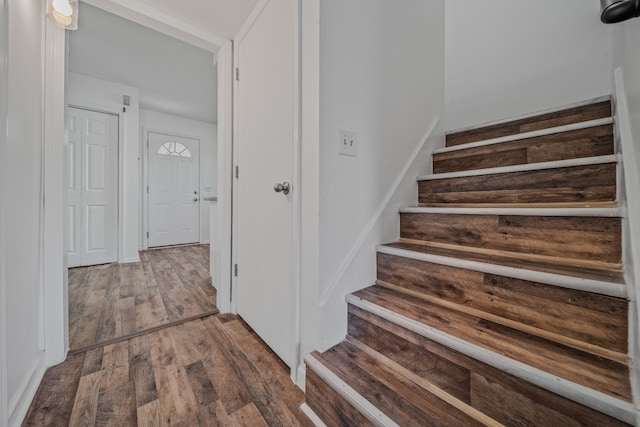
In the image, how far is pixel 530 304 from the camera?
791 mm

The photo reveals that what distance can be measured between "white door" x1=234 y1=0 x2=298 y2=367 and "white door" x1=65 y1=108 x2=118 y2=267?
270 centimetres

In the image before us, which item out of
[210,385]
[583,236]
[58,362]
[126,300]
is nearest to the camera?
[583,236]

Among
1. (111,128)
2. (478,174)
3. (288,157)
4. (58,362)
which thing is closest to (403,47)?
(478,174)

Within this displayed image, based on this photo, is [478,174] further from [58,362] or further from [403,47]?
[58,362]

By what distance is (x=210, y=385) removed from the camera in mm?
1142

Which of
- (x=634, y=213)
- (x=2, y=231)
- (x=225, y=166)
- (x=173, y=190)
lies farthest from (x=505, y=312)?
(x=173, y=190)

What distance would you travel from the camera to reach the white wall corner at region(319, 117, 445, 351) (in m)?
1.03

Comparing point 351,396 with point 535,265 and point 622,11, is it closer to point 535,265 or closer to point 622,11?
point 535,265

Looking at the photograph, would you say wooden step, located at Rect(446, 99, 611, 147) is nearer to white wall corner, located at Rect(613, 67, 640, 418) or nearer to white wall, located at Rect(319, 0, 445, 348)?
white wall, located at Rect(319, 0, 445, 348)

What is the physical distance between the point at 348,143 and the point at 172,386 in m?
1.42

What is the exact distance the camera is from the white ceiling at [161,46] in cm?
155

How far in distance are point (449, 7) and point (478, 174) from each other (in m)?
2.31

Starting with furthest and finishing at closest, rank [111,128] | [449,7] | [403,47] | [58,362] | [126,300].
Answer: [111,128] < [449,7] < [126,300] < [403,47] < [58,362]

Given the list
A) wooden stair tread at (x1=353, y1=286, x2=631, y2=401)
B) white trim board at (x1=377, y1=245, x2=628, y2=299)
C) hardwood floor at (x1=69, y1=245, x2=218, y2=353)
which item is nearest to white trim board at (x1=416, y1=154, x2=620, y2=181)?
white trim board at (x1=377, y1=245, x2=628, y2=299)
